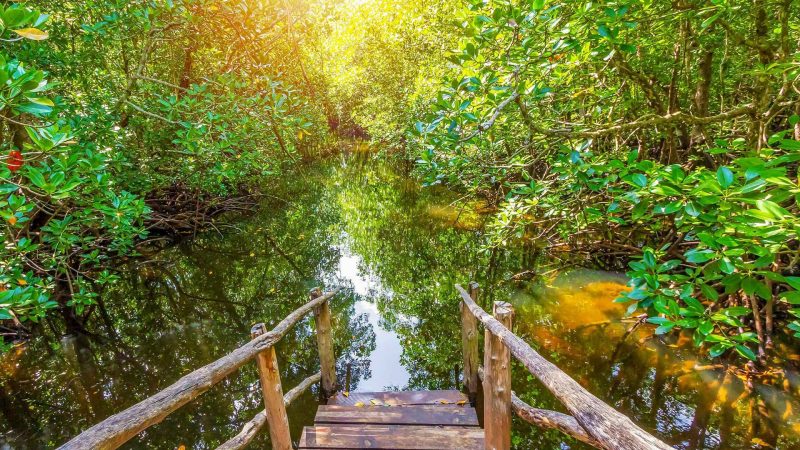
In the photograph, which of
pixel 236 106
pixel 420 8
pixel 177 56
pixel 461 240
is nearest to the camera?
pixel 236 106

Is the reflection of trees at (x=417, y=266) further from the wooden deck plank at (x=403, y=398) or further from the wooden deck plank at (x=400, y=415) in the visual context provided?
the wooden deck plank at (x=400, y=415)

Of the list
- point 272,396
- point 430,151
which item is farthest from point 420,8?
point 272,396

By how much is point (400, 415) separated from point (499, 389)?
1821mm

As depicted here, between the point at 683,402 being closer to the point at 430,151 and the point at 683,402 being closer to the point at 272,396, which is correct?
the point at 430,151

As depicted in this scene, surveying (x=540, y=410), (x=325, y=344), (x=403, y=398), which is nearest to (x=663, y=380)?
(x=403, y=398)

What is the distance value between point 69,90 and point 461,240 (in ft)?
31.9

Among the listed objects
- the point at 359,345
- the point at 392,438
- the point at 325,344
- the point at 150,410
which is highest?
the point at 150,410

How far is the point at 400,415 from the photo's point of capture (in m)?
3.90

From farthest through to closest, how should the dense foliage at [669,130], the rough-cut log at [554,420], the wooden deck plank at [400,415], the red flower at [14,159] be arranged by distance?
the wooden deck plank at [400,415] → the red flower at [14,159] → the dense foliage at [669,130] → the rough-cut log at [554,420]

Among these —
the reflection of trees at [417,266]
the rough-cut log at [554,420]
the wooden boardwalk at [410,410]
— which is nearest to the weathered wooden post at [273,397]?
the wooden boardwalk at [410,410]

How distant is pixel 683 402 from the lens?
15.2 feet

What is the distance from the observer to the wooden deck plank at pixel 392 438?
332 cm

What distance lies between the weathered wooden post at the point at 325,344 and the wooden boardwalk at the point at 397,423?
178mm

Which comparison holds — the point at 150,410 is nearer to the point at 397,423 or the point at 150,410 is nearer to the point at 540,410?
the point at 540,410
